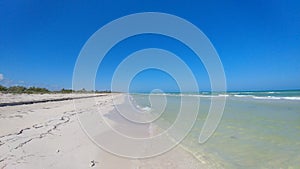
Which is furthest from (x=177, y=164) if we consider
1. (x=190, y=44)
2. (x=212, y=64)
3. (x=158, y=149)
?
(x=190, y=44)

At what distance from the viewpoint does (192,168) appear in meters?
4.59

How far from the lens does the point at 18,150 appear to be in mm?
5047

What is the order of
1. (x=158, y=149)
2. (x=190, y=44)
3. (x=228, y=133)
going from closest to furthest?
(x=158, y=149) < (x=228, y=133) < (x=190, y=44)

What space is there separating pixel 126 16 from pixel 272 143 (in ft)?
29.7

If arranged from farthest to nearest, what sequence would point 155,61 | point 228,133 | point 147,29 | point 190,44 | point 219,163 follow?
1. point 155,61
2. point 147,29
3. point 190,44
4. point 228,133
5. point 219,163

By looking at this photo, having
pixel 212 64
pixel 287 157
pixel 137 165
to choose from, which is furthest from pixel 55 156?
pixel 212 64

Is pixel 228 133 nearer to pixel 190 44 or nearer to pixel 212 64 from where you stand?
pixel 212 64

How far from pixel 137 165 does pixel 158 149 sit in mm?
1552

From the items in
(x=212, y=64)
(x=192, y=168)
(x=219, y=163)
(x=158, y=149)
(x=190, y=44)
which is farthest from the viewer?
(x=190, y=44)

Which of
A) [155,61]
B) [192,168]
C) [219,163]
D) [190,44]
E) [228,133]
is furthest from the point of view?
[155,61]

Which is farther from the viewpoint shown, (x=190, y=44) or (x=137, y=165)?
(x=190, y=44)

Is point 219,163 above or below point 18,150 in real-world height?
below

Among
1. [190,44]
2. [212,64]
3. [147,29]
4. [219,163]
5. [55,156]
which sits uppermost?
[147,29]

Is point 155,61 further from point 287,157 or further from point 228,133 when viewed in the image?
point 287,157
